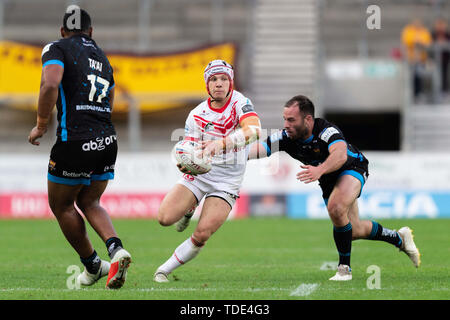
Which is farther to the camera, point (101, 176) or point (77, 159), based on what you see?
point (101, 176)

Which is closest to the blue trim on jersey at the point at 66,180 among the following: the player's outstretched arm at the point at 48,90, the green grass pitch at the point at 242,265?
the player's outstretched arm at the point at 48,90

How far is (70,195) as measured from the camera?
7.07m

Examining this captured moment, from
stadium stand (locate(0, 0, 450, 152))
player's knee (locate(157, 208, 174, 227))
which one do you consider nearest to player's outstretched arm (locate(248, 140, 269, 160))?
player's knee (locate(157, 208, 174, 227))

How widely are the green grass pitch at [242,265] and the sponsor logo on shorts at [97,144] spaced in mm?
A: 1219

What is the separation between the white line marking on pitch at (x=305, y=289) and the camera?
22.4 ft

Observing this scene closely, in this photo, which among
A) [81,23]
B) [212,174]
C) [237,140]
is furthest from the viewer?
[212,174]

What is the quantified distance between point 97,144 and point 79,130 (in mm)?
194

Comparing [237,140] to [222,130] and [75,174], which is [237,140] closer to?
[222,130]

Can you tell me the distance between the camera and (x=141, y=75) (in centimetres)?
2280

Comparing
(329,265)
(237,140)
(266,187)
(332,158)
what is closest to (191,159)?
(237,140)

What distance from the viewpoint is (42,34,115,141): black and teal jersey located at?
6922 millimetres

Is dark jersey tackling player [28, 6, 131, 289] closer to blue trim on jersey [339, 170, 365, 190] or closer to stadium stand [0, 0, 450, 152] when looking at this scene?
blue trim on jersey [339, 170, 365, 190]

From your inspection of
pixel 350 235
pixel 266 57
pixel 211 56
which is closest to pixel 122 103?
pixel 211 56

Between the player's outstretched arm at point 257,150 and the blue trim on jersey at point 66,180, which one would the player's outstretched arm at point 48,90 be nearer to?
the blue trim on jersey at point 66,180
